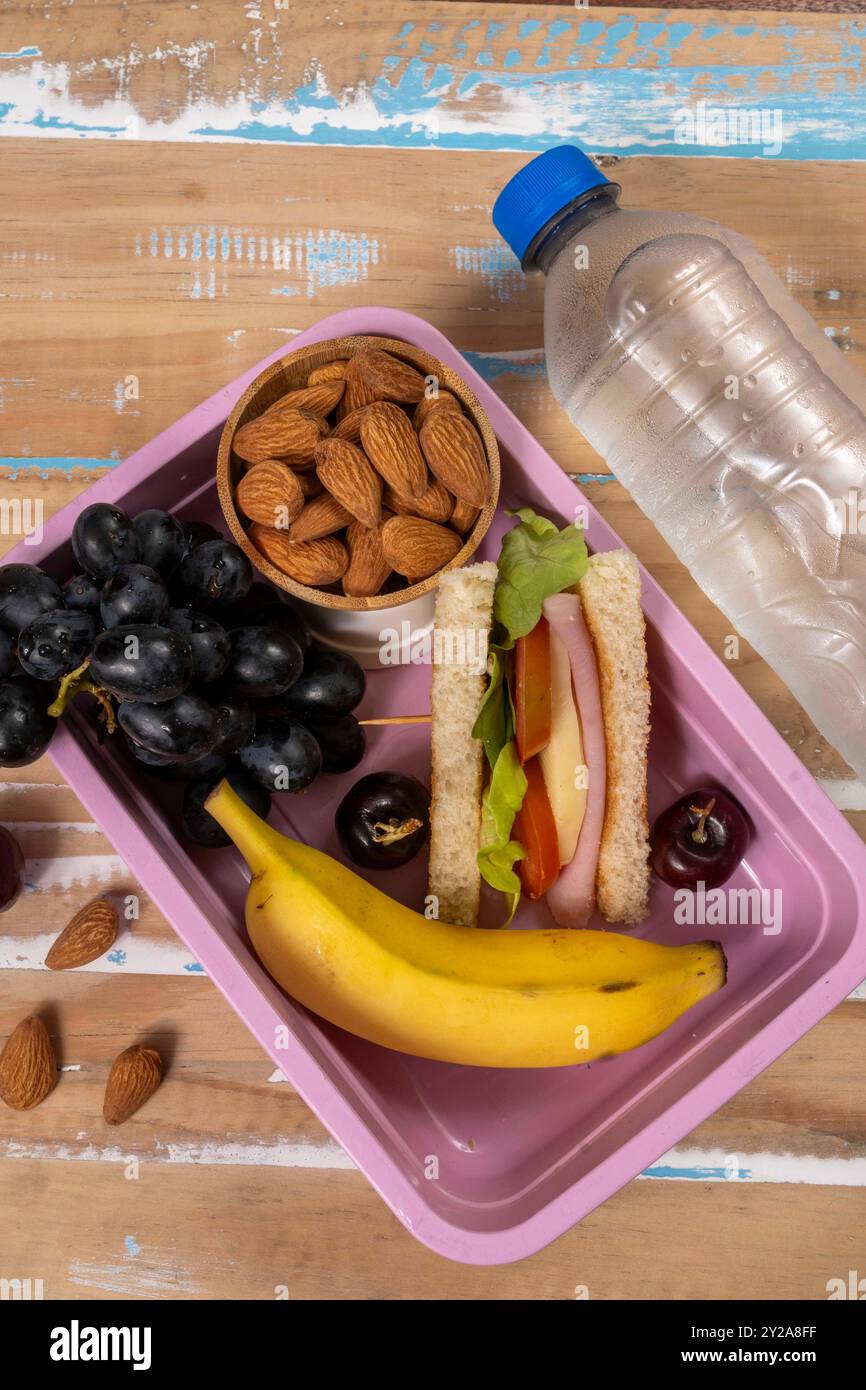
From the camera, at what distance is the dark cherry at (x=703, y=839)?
838 mm

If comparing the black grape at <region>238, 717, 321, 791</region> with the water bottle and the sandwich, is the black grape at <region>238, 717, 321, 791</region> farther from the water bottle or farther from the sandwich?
the water bottle

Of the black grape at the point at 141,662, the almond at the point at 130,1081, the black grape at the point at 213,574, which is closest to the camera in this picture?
the black grape at the point at 141,662

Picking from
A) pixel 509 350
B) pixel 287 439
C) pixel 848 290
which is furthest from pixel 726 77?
pixel 287 439

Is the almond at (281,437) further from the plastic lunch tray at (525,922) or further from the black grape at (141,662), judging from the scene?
the black grape at (141,662)

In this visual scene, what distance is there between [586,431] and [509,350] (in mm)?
103

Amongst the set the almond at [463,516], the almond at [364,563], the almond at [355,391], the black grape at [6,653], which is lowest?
the black grape at [6,653]

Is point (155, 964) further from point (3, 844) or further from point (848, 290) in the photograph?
point (848, 290)

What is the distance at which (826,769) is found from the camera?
92cm

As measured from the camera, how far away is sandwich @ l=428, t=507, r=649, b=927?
81 cm

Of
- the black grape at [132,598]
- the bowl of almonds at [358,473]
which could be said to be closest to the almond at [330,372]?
the bowl of almonds at [358,473]

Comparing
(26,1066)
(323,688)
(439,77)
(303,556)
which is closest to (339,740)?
(323,688)

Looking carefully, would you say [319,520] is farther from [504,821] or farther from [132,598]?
[504,821]

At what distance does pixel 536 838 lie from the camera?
0.82 meters

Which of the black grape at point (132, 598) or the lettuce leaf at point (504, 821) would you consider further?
the lettuce leaf at point (504, 821)
